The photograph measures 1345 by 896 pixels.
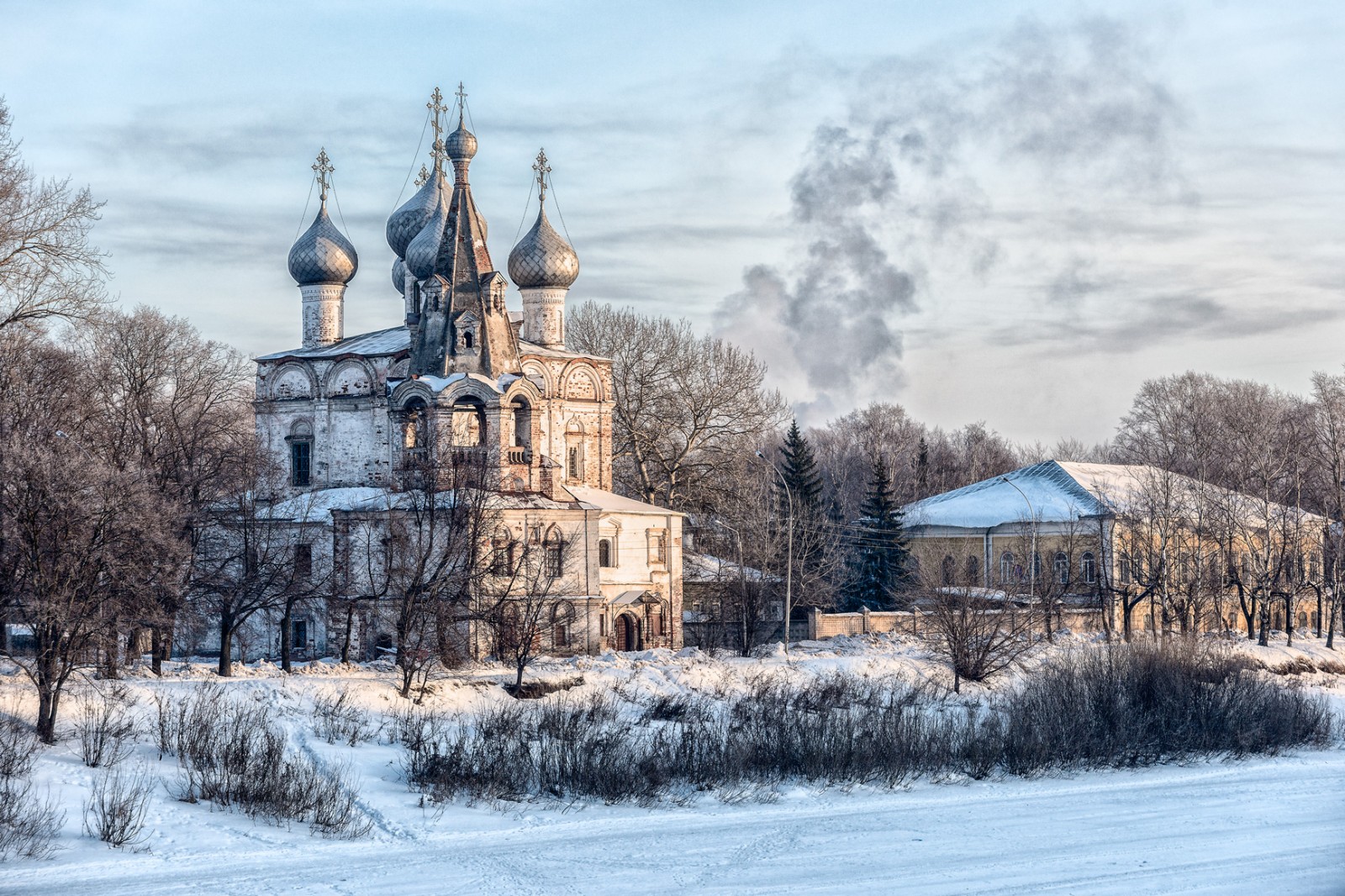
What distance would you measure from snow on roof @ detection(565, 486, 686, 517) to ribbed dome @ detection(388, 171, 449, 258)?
7.58 metres

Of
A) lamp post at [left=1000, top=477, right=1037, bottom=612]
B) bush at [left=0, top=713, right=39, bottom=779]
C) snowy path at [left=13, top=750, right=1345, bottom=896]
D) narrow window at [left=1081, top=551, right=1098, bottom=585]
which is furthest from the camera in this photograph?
narrow window at [left=1081, top=551, right=1098, bottom=585]

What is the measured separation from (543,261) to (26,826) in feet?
81.8

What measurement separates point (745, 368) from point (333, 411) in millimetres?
15363

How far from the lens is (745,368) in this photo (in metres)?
46.8

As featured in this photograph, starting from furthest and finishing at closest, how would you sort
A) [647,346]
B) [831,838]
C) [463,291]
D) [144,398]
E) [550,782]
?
[647,346]
[144,398]
[463,291]
[550,782]
[831,838]

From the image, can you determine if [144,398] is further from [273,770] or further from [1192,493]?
[1192,493]

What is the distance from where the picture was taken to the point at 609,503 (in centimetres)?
3450

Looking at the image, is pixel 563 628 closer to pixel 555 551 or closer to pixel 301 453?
pixel 555 551

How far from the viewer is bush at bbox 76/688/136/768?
1764 centimetres

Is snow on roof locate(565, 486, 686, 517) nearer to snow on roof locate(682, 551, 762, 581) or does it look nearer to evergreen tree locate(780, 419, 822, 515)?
snow on roof locate(682, 551, 762, 581)

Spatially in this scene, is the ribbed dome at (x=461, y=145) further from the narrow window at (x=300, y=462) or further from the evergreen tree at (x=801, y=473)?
the evergreen tree at (x=801, y=473)

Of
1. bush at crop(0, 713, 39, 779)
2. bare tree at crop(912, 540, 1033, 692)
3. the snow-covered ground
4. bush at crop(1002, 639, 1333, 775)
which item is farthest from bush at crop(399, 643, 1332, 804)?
bush at crop(0, 713, 39, 779)

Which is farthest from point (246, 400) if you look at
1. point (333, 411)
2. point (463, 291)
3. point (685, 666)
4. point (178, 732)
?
point (178, 732)

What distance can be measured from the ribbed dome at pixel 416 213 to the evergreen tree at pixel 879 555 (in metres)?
13.5
